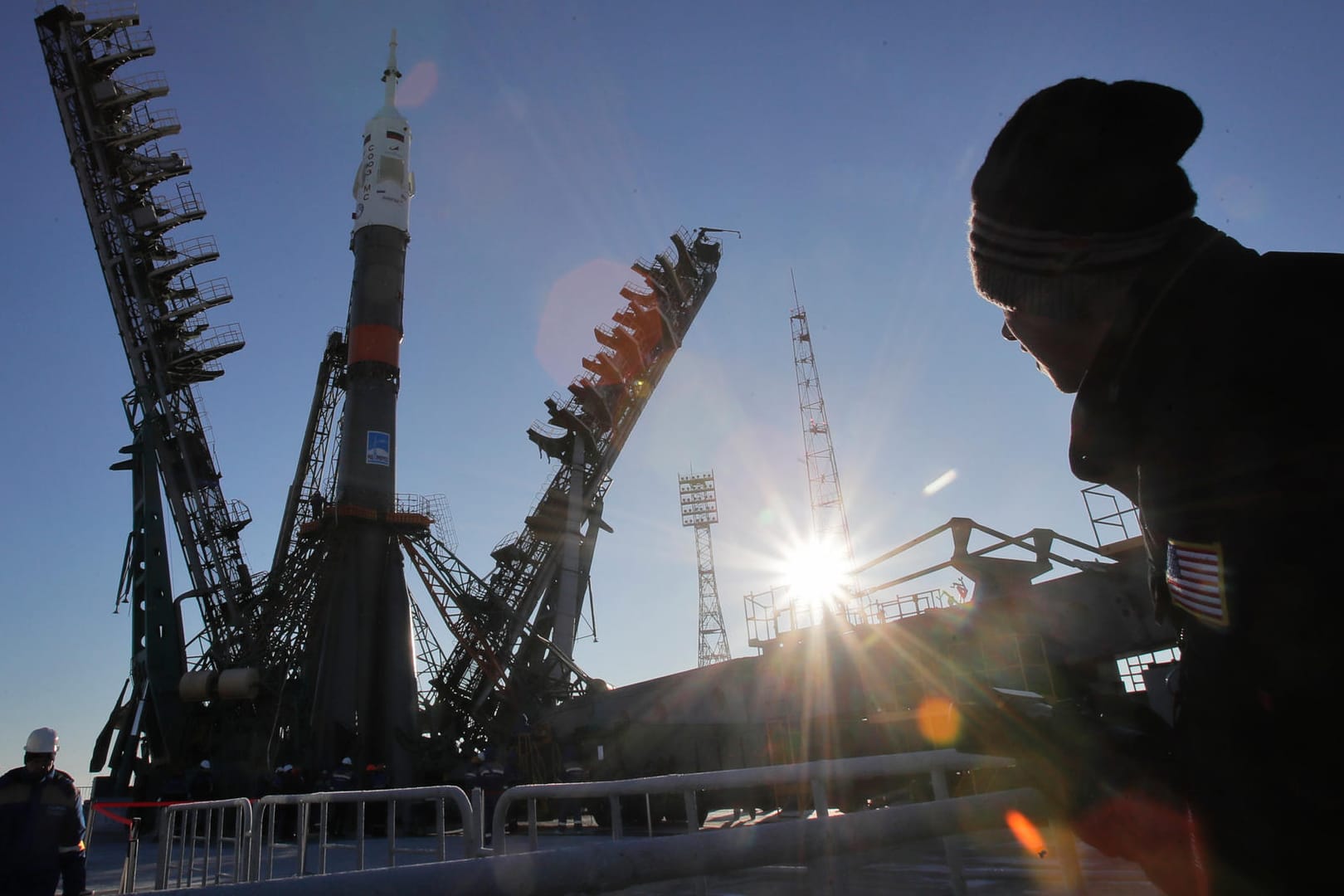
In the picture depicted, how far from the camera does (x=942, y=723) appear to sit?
1312mm

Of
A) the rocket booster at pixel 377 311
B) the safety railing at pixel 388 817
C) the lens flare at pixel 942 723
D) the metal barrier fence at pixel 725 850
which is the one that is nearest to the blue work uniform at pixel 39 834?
the safety railing at pixel 388 817

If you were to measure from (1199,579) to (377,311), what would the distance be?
107 feet

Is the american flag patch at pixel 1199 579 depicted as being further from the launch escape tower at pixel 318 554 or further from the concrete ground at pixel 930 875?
the launch escape tower at pixel 318 554

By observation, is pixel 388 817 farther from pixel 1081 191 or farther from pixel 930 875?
pixel 1081 191

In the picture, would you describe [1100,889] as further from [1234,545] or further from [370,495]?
[370,495]

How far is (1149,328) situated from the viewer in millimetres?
1023

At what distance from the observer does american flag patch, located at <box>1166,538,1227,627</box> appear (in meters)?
0.88

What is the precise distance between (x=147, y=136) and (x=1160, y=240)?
124 ft

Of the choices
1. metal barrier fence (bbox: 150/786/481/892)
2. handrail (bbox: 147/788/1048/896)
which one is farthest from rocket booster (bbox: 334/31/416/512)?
handrail (bbox: 147/788/1048/896)

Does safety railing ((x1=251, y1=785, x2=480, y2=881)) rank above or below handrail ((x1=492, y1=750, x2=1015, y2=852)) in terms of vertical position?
below

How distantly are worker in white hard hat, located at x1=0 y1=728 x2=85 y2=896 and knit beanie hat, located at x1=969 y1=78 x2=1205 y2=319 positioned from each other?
26.1 ft

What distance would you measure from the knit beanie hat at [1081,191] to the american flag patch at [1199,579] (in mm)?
442

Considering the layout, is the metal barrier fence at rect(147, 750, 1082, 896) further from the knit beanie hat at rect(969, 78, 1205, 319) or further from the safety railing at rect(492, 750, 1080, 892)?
the knit beanie hat at rect(969, 78, 1205, 319)

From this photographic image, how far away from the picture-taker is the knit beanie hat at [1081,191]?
1.17 meters
